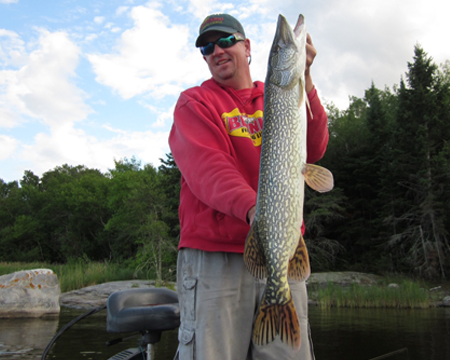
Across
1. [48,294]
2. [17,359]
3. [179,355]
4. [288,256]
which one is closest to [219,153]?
[288,256]

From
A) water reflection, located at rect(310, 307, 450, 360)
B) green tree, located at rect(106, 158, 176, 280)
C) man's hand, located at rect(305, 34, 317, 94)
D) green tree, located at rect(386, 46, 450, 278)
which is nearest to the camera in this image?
man's hand, located at rect(305, 34, 317, 94)

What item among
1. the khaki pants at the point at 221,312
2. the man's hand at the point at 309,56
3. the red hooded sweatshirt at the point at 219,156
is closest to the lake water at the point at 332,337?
the khaki pants at the point at 221,312

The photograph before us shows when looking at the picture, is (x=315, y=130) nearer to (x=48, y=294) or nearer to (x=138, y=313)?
(x=138, y=313)

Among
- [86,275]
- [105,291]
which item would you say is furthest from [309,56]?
[86,275]

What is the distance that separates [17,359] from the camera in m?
7.02

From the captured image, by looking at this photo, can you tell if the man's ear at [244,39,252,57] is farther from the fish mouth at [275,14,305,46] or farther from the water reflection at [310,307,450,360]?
the water reflection at [310,307,450,360]

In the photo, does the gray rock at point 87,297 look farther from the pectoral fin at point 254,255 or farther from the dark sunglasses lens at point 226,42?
the pectoral fin at point 254,255

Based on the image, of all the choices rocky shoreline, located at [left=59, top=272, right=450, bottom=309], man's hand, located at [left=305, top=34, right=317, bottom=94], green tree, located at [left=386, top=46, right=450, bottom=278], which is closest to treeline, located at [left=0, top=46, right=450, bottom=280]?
green tree, located at [left=386, top=46, right=450, bottom=278]

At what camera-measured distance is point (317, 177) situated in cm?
216

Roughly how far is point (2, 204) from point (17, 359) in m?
52.5

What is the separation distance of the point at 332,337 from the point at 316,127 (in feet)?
26.5

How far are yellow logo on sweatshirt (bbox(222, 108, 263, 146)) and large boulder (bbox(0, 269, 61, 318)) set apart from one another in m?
12.3

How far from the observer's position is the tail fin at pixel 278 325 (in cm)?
198

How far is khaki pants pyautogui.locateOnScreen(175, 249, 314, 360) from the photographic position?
226cm
